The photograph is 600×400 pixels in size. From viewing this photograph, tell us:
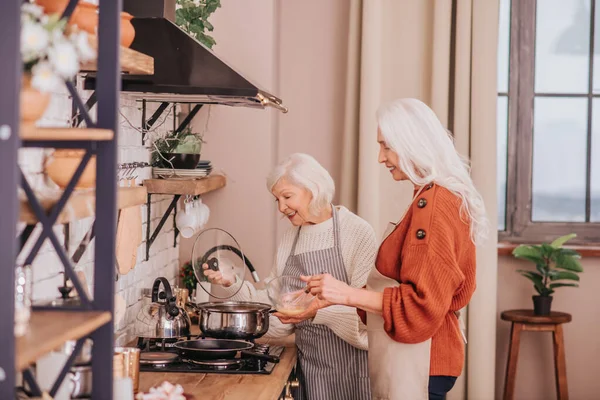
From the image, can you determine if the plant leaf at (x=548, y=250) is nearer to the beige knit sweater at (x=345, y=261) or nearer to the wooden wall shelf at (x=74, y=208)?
the beige knit sweater at (x=345, y=261)

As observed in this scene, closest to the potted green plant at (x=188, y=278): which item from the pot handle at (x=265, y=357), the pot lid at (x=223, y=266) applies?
the pot lid at (x=223, y=266)

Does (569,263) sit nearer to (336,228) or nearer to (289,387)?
(336,228)

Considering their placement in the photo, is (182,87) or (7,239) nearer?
(7,239)

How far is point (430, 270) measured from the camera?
2471 mm

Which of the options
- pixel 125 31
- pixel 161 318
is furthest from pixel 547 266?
pixel 125 31

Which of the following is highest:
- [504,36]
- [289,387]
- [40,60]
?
[504,36]

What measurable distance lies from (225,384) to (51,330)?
1200mm

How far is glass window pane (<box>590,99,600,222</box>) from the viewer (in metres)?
4.66

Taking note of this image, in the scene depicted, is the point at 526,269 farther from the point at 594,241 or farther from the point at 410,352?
the point at 410,352

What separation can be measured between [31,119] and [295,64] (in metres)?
3.18

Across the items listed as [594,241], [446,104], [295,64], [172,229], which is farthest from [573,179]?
[172,229]

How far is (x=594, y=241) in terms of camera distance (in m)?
4.66

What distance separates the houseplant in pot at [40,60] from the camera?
4.58ft

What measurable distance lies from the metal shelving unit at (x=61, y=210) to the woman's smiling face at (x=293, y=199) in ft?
5.46
